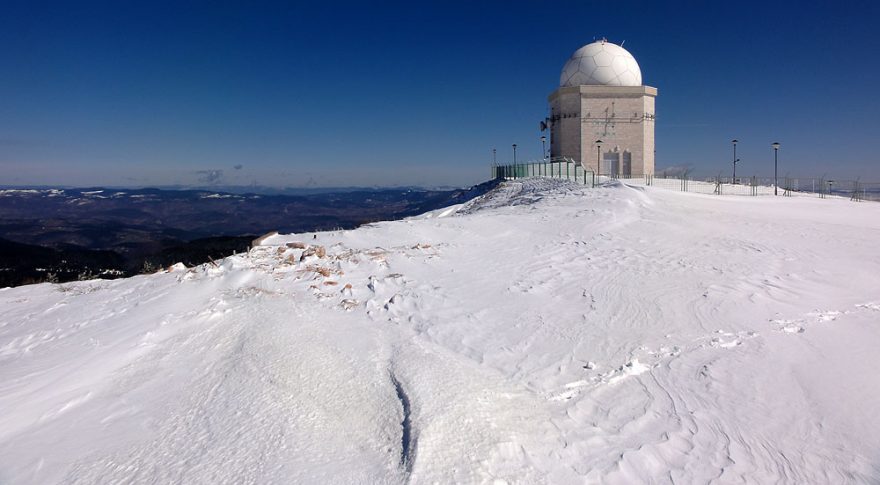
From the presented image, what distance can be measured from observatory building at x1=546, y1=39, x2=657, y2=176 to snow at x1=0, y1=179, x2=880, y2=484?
984 inches

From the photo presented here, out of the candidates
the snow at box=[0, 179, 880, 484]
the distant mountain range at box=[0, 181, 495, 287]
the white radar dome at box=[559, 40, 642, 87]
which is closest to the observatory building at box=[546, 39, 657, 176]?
the white radar dome at box=[559, 40, 642, 87]

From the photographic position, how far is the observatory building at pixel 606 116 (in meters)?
33.7

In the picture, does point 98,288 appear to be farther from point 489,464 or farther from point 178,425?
point 489,464

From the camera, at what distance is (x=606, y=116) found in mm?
33906

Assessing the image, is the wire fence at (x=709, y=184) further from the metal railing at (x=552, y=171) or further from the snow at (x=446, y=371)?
the snow at (x=446, y=371)

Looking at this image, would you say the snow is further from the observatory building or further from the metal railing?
the observatory building

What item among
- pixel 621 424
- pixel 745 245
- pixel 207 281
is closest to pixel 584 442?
pixel 621 424

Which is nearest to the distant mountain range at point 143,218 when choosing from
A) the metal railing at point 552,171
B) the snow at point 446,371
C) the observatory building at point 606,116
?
the metal railing at point 552,171

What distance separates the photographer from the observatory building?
33.7 meters

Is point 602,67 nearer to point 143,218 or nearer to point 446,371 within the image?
point 446,371

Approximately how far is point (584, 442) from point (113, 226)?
62954 millimetres

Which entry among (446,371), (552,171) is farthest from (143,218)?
(446,371)

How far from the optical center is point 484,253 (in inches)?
429

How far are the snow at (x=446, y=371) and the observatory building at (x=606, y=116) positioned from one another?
984 inches
